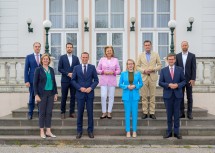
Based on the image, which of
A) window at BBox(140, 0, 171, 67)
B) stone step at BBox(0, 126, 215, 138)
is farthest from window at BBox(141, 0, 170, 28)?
stone step at BBox(0, 126, 215, 138)

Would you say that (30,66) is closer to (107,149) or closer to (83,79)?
(83,79)

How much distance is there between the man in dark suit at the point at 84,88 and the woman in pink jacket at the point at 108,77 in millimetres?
515

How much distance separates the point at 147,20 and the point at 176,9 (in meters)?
1.12

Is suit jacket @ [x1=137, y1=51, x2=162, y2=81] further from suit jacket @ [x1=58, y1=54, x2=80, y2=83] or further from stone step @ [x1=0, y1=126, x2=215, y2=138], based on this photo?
suit jacket @ [x1=58, y1=54, x2=80, y2=83]

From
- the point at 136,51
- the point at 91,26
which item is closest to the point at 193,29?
the point at 136,51

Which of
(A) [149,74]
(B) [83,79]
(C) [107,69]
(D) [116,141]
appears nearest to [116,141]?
(D) [116,141]

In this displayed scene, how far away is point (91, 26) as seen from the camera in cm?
1385

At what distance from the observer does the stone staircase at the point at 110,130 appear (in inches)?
334

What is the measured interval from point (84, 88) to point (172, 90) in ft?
6.56

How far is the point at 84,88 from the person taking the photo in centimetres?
852

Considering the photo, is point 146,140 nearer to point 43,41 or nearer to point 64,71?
point 64,71

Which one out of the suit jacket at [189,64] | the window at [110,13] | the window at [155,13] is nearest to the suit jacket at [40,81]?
the suit jacket at [189,64]

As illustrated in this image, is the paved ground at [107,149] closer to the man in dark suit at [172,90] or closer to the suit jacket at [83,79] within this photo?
the man in dark suit at [172,90]

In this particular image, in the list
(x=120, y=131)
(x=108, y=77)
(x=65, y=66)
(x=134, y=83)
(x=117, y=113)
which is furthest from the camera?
(x=117, y=113)
